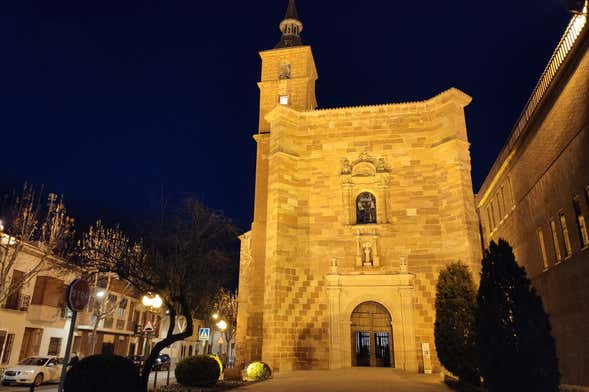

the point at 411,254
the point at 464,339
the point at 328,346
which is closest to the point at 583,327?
the point at 464,339

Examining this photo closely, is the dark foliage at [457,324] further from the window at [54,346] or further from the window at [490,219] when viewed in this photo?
the window at [54,346]

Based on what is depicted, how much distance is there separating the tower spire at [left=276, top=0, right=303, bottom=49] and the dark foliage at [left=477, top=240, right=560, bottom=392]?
951 inches

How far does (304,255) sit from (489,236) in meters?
9.53

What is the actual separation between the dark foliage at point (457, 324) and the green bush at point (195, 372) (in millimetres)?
7505

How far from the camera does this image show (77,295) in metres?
6.83

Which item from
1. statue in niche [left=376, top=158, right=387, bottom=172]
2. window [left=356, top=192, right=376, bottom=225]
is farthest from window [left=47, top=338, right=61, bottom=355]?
statue in niche [left=376, top=158, right=387, bottom=172]

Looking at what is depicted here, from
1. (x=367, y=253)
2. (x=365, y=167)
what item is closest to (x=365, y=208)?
(x=365, y=167)

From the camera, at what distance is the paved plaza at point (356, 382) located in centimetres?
1258

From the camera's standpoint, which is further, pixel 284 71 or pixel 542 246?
pixel 284 71

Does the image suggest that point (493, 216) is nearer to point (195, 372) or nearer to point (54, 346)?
point (195, 372)

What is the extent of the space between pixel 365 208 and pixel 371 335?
5.93 m

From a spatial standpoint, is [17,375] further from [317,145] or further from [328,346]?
[317,145]

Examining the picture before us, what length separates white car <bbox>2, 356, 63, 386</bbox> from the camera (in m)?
16.9

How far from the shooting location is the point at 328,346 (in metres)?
19.0
